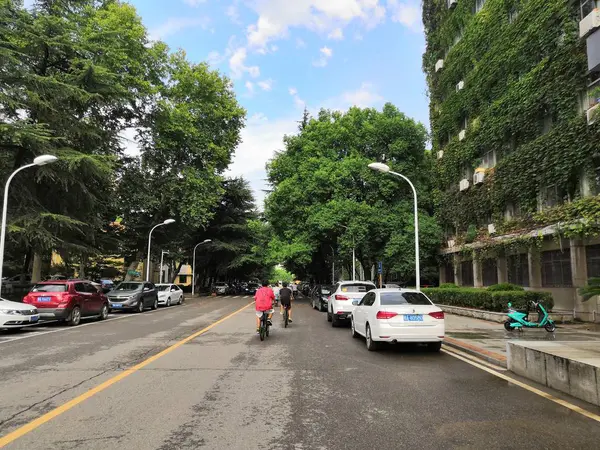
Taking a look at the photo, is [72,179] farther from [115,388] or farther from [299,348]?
[115,388]

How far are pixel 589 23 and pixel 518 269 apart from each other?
1168 cm

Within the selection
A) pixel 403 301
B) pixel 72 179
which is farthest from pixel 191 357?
pixel 72 179

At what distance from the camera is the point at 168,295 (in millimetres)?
30688

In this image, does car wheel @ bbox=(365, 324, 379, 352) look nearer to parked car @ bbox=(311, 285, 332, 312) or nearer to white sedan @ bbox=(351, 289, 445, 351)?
white sedan @ bbox=(351, 289, 445, 351)

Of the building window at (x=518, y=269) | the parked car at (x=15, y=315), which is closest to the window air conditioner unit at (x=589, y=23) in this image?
the building window at (x=518, y=269)

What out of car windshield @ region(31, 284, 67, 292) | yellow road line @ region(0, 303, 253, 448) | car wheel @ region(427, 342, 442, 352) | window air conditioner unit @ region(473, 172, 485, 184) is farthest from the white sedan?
window air conditioner unit @ region(473, 172, 485, 184)

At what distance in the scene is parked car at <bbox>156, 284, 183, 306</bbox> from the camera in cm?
3011

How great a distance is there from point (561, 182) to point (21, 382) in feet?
64.1

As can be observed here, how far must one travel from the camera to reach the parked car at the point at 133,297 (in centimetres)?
2325

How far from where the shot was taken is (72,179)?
2325 centimetres

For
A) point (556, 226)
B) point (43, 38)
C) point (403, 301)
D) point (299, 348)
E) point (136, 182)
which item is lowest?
point (299, 348)

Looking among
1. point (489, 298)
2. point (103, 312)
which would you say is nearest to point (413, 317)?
point (489, 298)

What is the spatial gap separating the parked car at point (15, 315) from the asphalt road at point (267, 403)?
317cm

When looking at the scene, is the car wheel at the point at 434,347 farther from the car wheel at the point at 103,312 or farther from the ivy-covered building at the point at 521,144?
the car wheel at the point at 103,312
